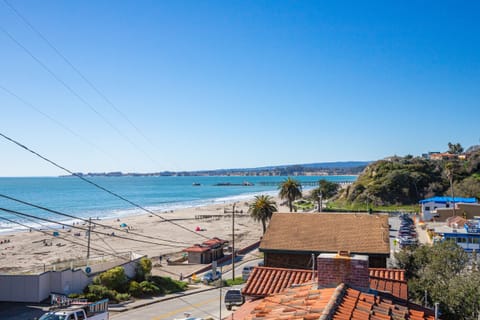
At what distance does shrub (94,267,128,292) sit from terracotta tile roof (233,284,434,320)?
21.6 m

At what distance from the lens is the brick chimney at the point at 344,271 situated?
11117 mm

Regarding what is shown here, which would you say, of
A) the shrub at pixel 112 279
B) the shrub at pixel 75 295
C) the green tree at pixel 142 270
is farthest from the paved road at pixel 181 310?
the green tree at pixel 142 270

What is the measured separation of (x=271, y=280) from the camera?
15078 millimetres

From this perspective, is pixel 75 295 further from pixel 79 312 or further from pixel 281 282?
pixel 281 282

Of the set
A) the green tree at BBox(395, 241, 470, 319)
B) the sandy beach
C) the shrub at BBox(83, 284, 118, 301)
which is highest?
the green tree at BBox(395, 241, 470, 319)

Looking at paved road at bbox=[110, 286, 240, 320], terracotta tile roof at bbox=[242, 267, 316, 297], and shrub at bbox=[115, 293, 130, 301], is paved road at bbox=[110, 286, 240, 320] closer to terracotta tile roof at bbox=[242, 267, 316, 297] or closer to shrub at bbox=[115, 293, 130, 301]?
shrub at bbox=[115, 293, 130, 301]

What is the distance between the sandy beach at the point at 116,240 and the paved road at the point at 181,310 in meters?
17.8

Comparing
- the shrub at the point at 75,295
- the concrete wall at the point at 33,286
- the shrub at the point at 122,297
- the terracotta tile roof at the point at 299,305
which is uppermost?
the terracotta tile roof at the point at 299,305

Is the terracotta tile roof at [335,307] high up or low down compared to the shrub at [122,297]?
up

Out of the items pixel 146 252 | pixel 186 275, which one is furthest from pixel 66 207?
pixel 186 275

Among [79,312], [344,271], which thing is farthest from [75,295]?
[344,271]

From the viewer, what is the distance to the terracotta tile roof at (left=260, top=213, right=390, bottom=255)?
25.1m

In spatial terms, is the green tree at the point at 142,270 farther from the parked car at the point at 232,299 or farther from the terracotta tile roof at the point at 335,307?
the terracotta tile roof at the point at 335,307

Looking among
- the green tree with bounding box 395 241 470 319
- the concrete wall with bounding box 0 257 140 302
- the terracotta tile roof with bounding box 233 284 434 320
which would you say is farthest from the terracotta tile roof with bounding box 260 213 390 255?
the terracotta tile roof with bounding box 233 284 434 320
